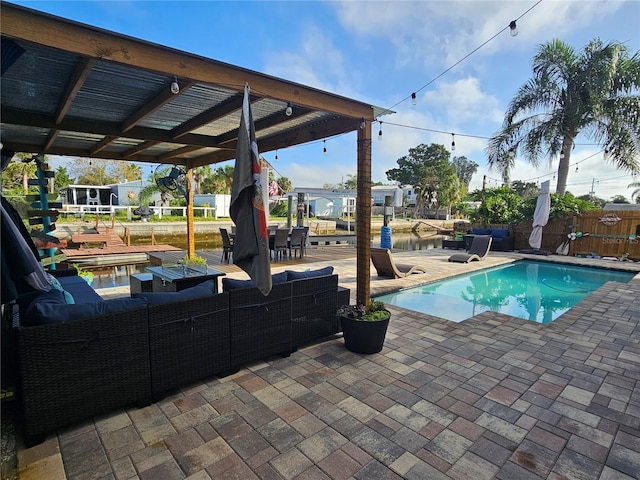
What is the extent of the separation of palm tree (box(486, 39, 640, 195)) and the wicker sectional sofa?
12.9 m

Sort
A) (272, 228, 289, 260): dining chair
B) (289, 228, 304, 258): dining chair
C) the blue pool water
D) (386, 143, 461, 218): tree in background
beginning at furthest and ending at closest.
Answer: (386, 143, 461, 218): tree in background, (289, 228, 304, 258): dining chair, (272, 228, 289, 260): dining chair, the blue pool water

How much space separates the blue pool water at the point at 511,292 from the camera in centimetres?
577

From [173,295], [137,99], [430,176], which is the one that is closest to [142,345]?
[173,295]

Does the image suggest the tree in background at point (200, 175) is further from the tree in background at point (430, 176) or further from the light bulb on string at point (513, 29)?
the light bulb on string at point (513, 29)

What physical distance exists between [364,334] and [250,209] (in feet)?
5.71

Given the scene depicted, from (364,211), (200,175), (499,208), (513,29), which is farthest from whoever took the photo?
(200,175)

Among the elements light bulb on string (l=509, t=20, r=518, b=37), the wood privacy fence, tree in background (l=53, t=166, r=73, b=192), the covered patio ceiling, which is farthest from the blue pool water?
tree in background (l=53, t=166, r=73, b=192)

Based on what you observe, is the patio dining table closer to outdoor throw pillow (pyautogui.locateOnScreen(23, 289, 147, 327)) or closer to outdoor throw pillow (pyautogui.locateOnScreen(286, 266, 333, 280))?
outdoor throw pillow (pyautogui.locateOnScreen(286, 266, 333, 280))

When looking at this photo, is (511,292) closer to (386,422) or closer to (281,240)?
(281,240)

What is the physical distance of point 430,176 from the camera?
31984mm

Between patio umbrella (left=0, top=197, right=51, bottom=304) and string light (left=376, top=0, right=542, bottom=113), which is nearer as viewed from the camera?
patio umbrella (left=0, top=197, right=51, bottom=304)

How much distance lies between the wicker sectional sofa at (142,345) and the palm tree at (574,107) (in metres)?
12.9

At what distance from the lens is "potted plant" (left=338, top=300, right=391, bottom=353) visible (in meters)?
3.23

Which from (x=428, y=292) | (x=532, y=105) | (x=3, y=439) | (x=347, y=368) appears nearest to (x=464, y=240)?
(x=532, y=105)
